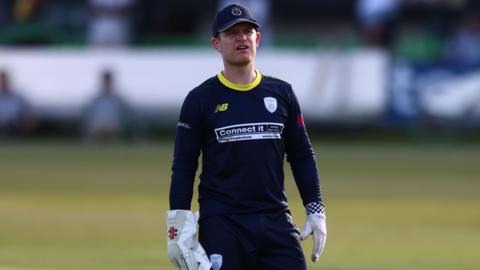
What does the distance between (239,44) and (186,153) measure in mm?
637

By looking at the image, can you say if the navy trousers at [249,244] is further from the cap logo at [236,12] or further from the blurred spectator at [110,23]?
the blurred spectator at [110,23]

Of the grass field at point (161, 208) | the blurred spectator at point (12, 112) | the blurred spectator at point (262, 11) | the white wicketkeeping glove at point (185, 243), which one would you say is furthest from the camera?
the blurred spectator at point (262, 11)

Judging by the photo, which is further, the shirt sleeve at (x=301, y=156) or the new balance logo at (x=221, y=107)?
the shirt sleeve at (x=301, y=156)

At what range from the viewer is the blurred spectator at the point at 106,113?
1038 inches

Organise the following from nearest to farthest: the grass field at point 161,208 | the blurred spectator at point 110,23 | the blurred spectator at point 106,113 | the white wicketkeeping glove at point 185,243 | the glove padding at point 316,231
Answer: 1. the white wicketkeeping glove at point 185,243
2. the glove padding at point 316,231
3. the grass field at point 161,208
4. the blurred spectator at point 106,113
5. the blurred spectator at point 110,23

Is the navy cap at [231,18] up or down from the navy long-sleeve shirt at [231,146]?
up

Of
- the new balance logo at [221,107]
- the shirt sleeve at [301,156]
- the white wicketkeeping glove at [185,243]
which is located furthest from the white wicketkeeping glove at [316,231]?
the new balance logo at [221,107]

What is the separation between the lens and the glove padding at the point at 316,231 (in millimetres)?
6871

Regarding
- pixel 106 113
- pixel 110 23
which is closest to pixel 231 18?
pixel 106 113

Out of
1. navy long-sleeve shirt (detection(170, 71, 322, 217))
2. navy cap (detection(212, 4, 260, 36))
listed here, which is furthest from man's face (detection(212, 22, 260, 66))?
navy long-sleeve shirt (detection(170, 71, 322, 217))

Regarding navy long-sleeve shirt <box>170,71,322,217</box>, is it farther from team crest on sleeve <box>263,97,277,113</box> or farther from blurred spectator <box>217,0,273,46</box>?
blurred spectator <box>217,0,273,46</box>

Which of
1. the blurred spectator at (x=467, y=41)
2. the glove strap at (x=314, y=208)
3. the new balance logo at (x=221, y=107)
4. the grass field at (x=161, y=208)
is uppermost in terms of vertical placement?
Answer: the blurred spectator at (x=467, y=41)

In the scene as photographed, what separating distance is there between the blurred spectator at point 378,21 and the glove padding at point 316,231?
72.6ft

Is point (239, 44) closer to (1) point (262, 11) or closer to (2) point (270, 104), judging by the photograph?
(2) point (270, 104)
